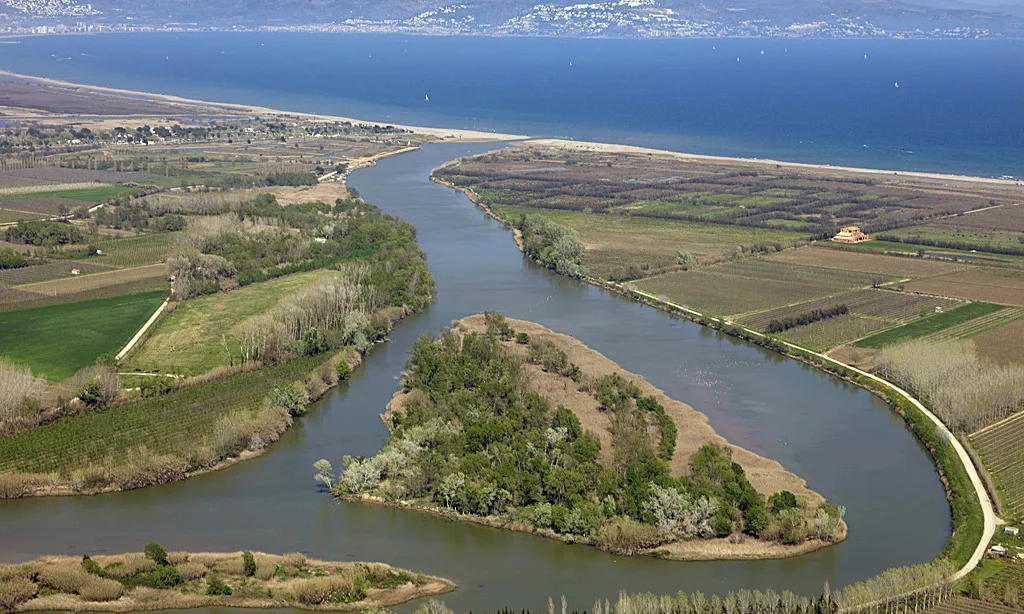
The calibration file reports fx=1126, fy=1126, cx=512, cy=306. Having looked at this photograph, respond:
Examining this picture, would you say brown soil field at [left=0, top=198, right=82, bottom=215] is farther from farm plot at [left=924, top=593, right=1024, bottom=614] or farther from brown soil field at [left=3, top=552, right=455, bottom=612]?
farm plot at [left=924, top=593, right=1024, bottom=614]

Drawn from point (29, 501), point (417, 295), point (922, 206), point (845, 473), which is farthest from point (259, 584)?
point (922, 206)

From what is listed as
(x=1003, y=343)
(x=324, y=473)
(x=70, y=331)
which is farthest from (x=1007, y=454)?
(x=70, y=331)

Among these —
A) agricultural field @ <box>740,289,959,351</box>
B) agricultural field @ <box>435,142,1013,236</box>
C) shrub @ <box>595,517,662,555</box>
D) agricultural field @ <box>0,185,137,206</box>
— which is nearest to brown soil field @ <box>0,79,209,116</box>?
agricultural field @ <box>0,185,137,206</box>

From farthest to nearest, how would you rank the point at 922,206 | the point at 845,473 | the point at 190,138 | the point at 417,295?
the point at 190,138 < the point at 922,206 < the point at 417,295 < the point at 845,473

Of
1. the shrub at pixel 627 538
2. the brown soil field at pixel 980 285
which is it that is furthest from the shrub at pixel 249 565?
the brown soil field at pixel 980 285

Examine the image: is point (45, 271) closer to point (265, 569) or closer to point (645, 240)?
point (645, 240)

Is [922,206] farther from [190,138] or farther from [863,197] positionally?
[190,138]
